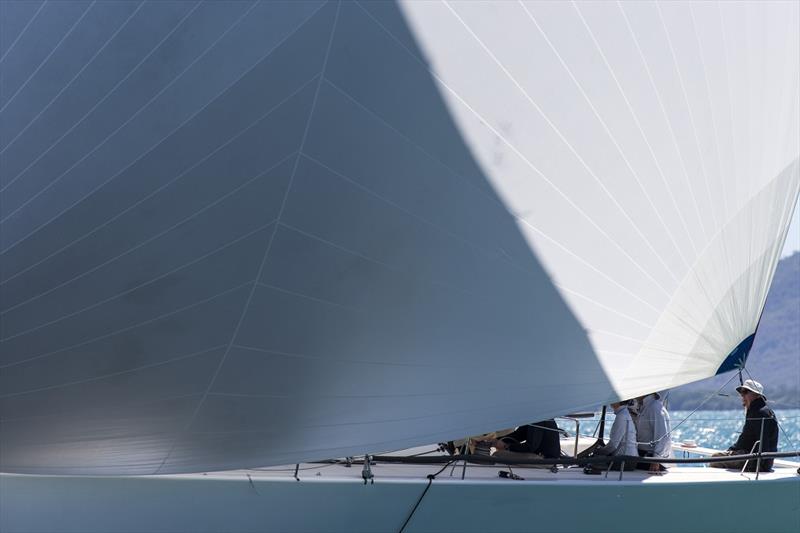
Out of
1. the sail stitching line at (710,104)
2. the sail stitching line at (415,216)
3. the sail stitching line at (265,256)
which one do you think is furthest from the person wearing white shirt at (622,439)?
the sail stitching line at (265,256)

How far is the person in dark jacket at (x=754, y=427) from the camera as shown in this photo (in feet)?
20.0

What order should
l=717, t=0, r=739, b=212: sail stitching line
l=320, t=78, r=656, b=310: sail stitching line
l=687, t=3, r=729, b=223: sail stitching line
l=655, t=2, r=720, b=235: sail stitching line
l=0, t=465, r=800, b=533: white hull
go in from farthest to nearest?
1. l=0, t=465, r=800, b=533: white hull
2. l=717, t=0, r=739, b=212: sail stitching line
3. l=687, t=3, r=729, b=223: sail stitching line
4. l=655, t=2, r=720, b=235: sail stitching line
5. l=320, t=78, r=656, b=310: sail stitching line

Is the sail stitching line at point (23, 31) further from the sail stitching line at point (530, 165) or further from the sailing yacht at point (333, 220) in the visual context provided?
the sail stitching line at point (530, 165)

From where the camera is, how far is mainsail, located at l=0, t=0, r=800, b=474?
304 cm

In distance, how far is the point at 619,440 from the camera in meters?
5.96

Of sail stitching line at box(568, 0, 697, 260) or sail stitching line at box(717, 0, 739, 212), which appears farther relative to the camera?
sail stitching line at box(717, 0, 739, 212)

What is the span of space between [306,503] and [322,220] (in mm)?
2188

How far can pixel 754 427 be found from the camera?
Result: 20.6ft

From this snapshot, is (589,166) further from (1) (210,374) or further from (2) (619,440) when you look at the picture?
(2) (619,440)

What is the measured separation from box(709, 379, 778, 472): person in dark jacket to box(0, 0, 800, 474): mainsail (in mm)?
2061

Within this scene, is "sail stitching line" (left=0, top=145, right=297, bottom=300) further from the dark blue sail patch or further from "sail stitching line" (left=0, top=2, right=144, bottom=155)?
the dark blue sail patch

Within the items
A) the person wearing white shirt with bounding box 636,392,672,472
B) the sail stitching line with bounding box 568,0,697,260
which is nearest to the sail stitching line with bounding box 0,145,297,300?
the sail stitching line with bounding box 568,0,697,260

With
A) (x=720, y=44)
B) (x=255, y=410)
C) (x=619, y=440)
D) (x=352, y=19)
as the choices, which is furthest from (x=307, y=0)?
(x=619, y=440)

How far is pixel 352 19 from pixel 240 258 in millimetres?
928
